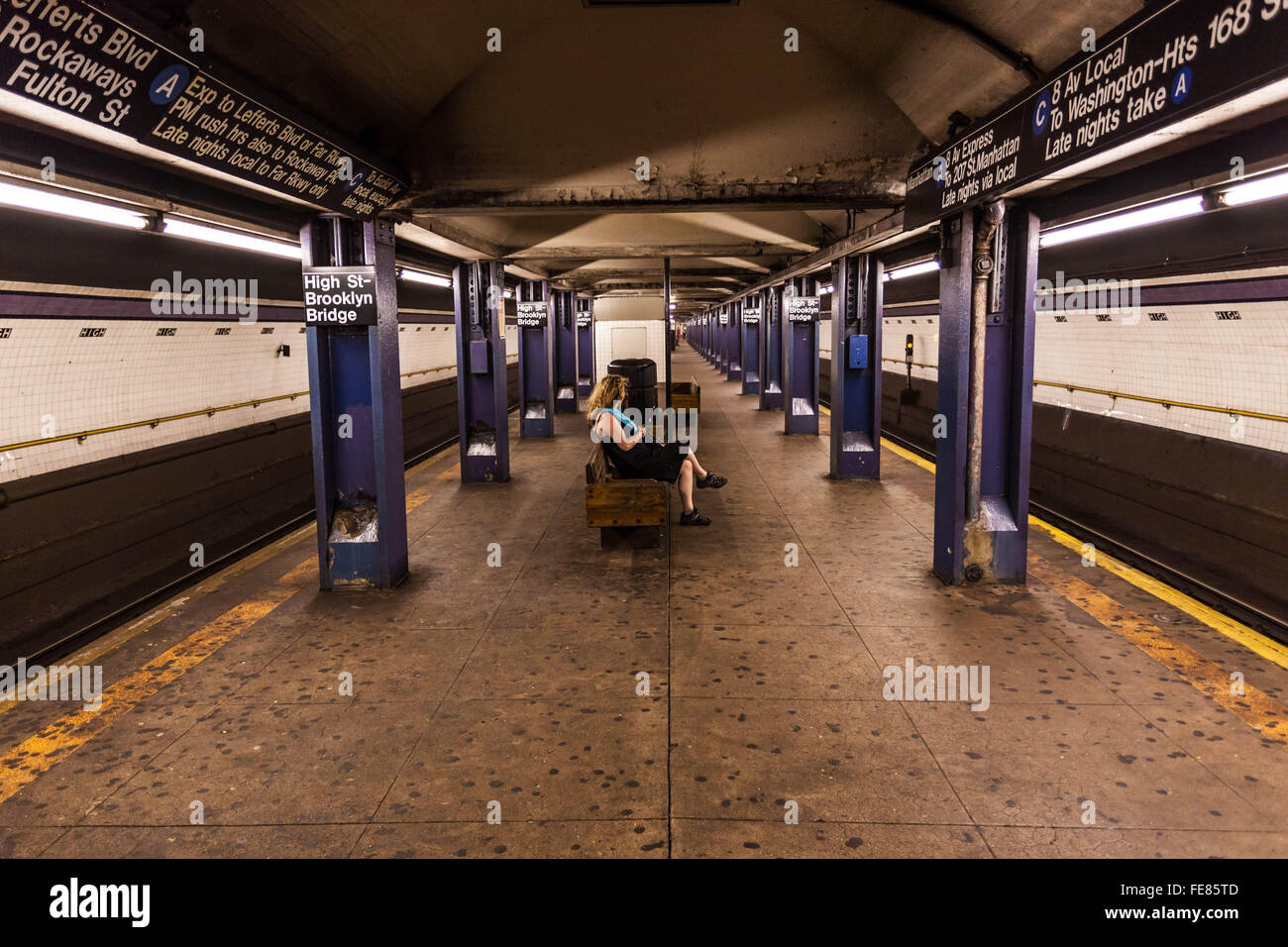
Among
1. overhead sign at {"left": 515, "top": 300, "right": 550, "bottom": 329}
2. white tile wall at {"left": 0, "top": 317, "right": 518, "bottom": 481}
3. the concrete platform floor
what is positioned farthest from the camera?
overhead sign at {"left": 515, "top": 300, "right": 550, "bottom": 329}

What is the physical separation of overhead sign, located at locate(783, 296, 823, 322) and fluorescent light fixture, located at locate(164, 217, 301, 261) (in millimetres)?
9639

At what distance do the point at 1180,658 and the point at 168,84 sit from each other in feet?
22.1

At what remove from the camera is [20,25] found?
2.91 metres

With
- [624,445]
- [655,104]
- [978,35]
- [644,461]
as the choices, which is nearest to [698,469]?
[644,461]

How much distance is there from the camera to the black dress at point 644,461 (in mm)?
8344

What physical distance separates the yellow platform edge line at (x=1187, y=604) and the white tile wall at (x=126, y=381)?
9807mm

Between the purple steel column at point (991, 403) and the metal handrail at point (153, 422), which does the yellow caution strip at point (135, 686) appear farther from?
the purple steel column at point (991, 403)

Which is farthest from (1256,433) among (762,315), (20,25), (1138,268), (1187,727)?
(762,315)

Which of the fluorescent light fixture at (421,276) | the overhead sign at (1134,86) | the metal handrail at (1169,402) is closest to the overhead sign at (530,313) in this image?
the fluorescent light fixture at (421,276)

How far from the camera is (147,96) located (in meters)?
3.61

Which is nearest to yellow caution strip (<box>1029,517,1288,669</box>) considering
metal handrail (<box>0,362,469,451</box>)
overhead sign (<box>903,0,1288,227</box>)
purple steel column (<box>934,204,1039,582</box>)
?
purple steel column (<box>934,204,1039,582</box>)

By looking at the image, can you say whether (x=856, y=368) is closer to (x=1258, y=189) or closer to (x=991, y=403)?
(x=991, y=403)

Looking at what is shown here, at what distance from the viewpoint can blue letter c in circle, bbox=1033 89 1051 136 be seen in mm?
4305

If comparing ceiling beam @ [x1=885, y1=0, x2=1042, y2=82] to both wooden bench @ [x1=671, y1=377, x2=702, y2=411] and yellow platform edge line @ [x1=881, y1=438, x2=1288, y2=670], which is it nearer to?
yellow platform edge line @ [x1=881, y1=438, x2=1288, y2=670]
